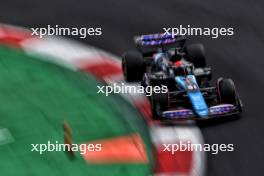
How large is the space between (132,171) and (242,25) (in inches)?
235

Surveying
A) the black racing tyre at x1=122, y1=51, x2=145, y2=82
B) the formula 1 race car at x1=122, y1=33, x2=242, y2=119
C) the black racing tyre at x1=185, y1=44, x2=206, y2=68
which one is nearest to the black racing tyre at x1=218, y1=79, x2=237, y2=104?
the formula 1 race car at x1=122, y1=33, x2=242, y2=119

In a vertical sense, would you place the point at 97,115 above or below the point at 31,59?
below

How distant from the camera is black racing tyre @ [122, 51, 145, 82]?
12.0m

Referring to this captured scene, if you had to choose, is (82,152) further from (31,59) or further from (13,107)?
(31,59)

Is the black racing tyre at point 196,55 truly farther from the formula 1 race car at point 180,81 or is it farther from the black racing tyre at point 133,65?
the black racing tyre at point 133,65

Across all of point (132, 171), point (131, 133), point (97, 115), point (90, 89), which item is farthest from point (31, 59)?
point (132, 171)

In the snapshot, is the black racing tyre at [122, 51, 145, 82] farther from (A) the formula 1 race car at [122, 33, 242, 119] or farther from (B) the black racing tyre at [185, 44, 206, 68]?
(B) the black racing tyre at [185, 44, 206, 68]

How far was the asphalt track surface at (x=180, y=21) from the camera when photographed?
12.6 meters

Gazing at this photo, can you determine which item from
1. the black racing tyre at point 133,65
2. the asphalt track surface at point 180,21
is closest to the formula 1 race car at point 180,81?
the black racing tyre at point 133,65

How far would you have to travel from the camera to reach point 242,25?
1455 cm

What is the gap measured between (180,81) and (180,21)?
3.65 metres

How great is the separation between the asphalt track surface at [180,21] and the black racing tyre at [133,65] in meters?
1.32

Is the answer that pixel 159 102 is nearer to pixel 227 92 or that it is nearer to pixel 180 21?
pixel 227 92

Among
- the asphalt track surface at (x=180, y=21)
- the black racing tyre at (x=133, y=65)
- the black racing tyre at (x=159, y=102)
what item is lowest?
the black racing tyre at (x=159, y=102)
